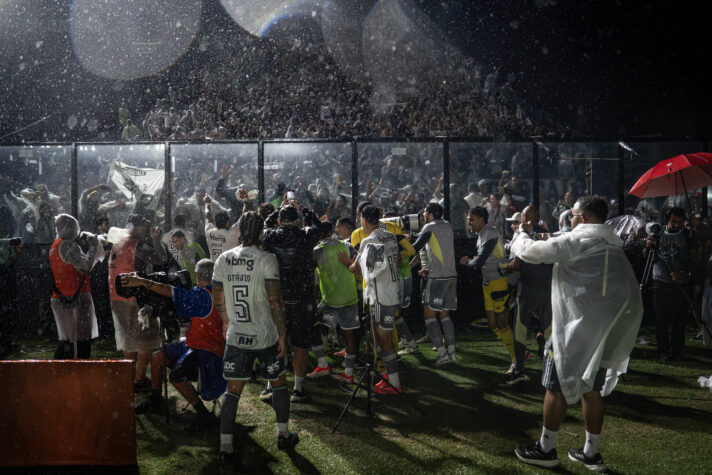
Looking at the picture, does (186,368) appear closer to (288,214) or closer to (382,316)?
(288,214)

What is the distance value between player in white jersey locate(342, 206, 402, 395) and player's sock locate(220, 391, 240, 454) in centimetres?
191

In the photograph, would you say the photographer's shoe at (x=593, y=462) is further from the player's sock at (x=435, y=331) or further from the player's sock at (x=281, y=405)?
the player's sock at (x=435, y=331)

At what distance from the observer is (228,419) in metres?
4.01

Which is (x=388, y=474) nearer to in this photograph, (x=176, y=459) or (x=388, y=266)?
(x=176, y=459)

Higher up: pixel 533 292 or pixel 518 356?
pixel 533 292

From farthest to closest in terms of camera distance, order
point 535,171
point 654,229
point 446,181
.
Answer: point 535,171
point 446,181
point 654,229

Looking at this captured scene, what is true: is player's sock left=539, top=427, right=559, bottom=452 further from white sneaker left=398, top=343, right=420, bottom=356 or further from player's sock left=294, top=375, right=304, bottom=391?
white sneaker left=398, top=343, right=420, bottom=356

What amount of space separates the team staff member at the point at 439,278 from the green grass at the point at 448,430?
18.5 inches

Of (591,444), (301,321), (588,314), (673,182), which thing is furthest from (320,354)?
(673,182)

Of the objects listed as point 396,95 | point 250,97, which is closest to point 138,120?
point 250,97

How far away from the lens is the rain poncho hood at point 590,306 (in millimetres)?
3719

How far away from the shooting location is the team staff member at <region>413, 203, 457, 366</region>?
6.71 meters

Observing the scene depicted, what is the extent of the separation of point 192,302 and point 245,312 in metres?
0.54

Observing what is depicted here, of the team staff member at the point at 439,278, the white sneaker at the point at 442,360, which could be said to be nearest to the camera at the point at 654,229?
the team staff member at the point at 439,278
